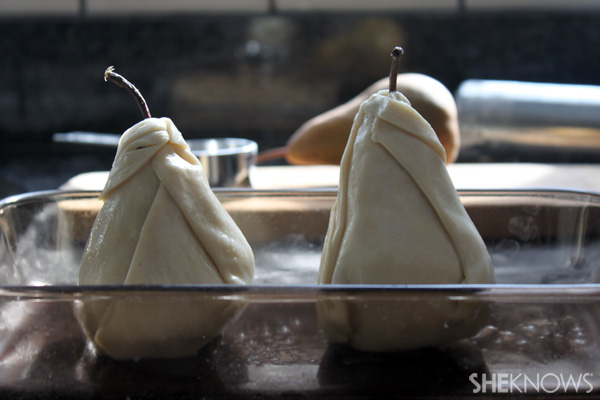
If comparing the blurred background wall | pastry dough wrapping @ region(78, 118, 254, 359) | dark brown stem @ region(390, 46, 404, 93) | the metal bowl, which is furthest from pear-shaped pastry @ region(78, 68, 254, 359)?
the blurred background wall

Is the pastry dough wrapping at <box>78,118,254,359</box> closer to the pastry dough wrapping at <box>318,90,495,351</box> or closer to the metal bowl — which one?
the pastry dough wrapping at <box>318,90,495,351</box>

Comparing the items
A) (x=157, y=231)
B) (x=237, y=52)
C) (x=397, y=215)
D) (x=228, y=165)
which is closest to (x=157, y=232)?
(x=157, y=231)

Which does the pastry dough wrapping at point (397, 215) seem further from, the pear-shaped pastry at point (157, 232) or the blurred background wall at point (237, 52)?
the blurred background wall at point (237, 52)

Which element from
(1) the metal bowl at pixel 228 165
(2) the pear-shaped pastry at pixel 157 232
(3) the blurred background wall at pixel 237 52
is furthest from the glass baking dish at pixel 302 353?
(3) the blurred background wall at pixel 237 52

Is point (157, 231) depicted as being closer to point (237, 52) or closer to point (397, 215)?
point (397, 215)

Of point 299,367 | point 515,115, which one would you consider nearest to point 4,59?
point 515,115

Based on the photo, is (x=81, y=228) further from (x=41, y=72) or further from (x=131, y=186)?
(x=41, y=72)
